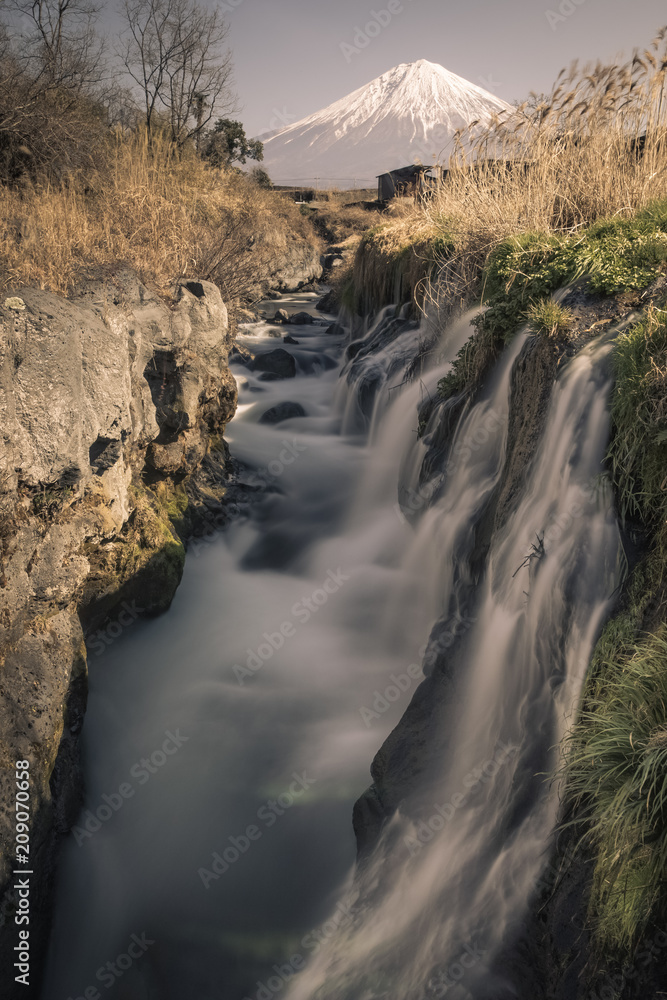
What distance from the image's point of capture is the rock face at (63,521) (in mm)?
3531

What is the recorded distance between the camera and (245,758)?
4.53 m

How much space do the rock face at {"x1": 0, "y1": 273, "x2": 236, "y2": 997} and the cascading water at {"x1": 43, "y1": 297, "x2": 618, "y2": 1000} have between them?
447 mm

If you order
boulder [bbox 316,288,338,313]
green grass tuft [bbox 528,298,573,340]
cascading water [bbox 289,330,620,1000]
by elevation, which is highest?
boulder [bbox 316,288,338,313]

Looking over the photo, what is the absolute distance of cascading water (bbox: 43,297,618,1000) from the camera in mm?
2842

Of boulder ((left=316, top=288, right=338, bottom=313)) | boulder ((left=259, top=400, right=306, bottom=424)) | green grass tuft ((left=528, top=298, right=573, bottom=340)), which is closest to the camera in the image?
green grass tuft ((left=528, top=298, right=573, bottom=340))

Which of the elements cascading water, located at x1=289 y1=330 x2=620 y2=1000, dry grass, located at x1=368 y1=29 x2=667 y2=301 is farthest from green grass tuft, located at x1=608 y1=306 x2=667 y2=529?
dry grass, located at x1=368 y1=29 x2=667 y2=301

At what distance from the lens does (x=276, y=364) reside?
1232cm

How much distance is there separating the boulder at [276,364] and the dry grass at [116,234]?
10.1 ft

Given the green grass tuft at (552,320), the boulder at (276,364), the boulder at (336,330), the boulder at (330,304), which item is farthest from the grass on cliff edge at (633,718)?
the boulder at (330,304)

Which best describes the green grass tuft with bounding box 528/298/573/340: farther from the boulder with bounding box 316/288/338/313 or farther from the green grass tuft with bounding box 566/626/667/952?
the boulder with bounding box 316/288/338/313

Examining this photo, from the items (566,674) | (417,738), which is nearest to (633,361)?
(566,674)

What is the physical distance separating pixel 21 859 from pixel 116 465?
274cm

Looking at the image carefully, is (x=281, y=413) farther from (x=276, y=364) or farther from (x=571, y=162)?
(x=571, y=162)

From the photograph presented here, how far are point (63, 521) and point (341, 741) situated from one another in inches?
104
